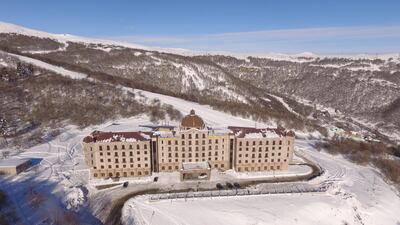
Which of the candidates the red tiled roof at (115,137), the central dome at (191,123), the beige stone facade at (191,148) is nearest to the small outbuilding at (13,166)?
the red tiled roof at (115,137)

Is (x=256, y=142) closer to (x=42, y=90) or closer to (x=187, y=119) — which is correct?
(x=187, y=119)

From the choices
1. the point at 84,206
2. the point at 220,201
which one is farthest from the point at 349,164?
the point at 84,206

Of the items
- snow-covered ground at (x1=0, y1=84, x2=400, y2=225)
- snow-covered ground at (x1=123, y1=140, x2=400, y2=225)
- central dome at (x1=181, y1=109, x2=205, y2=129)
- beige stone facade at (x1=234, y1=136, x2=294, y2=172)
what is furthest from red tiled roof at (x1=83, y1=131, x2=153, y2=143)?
beige stone facade at (x1=234, y1=136, x2=294, y2=172)

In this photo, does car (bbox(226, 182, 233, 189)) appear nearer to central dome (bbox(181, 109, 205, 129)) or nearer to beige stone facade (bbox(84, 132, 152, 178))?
central dome (bbox(181, 109, 205, 129))

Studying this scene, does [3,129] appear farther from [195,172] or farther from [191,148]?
[195,172]

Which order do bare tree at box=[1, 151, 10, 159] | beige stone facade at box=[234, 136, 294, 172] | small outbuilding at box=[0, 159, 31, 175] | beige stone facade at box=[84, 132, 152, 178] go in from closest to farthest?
beige stone facade at box=[84, 132, 152, 178] → small outbuilding at box=[0, 159, 31, 175] → beige stone facade at box=[234, 136, 294, 172] → bare tree at box=[1, 151, 10, 159]

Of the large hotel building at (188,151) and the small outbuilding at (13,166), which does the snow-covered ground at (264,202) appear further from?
the large hotel building at (188,151)
